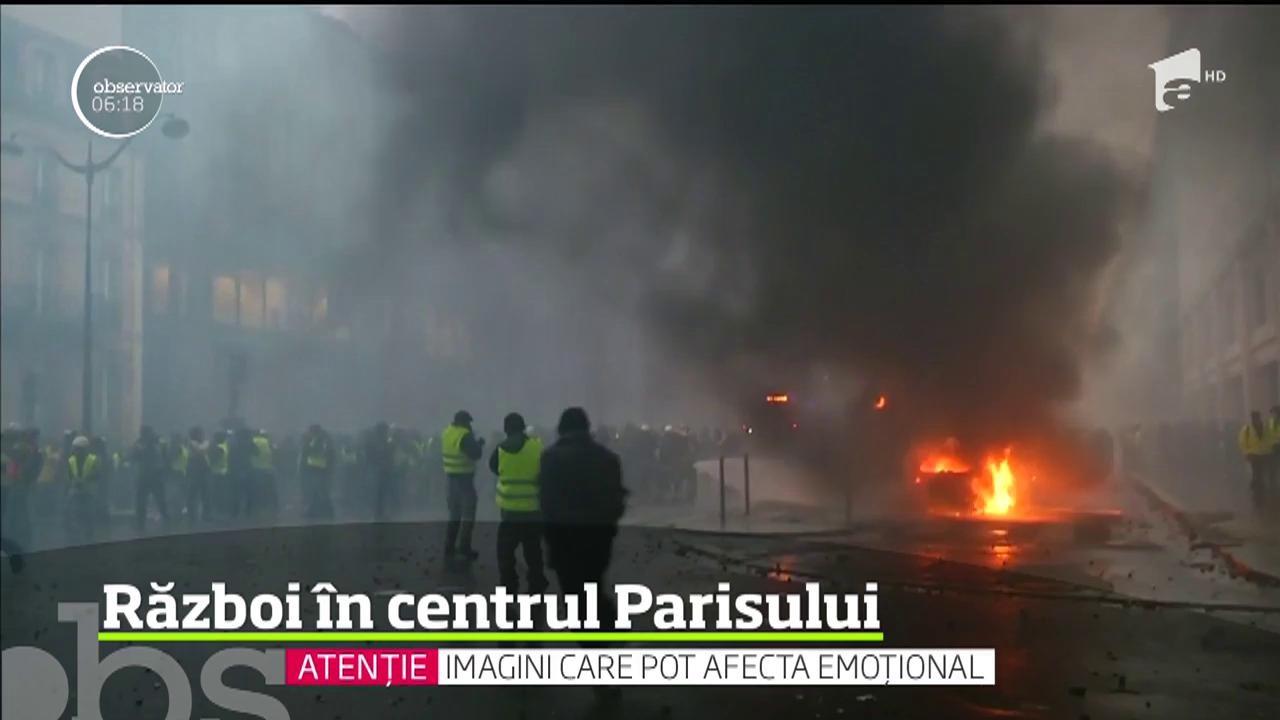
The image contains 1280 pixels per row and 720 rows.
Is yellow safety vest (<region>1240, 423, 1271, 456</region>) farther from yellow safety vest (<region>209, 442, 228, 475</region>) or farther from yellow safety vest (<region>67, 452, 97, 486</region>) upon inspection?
yellow safety vest (<region>67, 452, 97, 486</region>)

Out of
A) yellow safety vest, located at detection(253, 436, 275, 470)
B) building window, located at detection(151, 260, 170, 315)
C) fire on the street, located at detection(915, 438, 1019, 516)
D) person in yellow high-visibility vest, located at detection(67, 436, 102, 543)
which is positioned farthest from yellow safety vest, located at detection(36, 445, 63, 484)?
fire on the street, located at detection(915, 438, 1019, 516)

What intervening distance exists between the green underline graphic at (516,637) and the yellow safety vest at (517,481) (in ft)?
4.83

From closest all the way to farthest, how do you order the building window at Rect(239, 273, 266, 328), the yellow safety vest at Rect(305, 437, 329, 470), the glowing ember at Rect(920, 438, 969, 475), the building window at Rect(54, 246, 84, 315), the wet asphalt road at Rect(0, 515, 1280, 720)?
the wet asphalt road at Rect(0, 515, 1280, 720) → the yellow safety vest at Rect(305, 437, 329, 470) → the building window at Rect(239, 273, 266, 328) → the glowing ember at Rect(920, 438, 969, 475) → the building window at Rect(54, 246, 84, 315)

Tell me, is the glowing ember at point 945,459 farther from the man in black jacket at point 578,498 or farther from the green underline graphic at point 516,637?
the green underline graphic at point 516,637

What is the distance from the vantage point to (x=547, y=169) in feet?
37.7

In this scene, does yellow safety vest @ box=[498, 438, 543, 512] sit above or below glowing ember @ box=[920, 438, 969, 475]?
above

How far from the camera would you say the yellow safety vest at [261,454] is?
1245 cm

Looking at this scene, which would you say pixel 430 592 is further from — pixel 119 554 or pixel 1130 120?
pixel 1130 120

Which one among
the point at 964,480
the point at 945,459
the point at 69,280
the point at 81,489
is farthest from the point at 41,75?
the point at 964,480

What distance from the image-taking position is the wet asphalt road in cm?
480

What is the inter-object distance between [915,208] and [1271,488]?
16.9 feet

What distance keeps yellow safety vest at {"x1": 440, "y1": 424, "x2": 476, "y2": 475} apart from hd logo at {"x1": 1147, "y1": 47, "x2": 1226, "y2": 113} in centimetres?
571

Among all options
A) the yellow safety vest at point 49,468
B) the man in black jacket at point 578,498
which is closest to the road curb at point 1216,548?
the man in black jacket at point 578,498

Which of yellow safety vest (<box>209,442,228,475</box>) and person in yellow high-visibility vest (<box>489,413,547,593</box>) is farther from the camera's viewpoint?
yellow safety vest (<box>209,442,228,475</box>)
